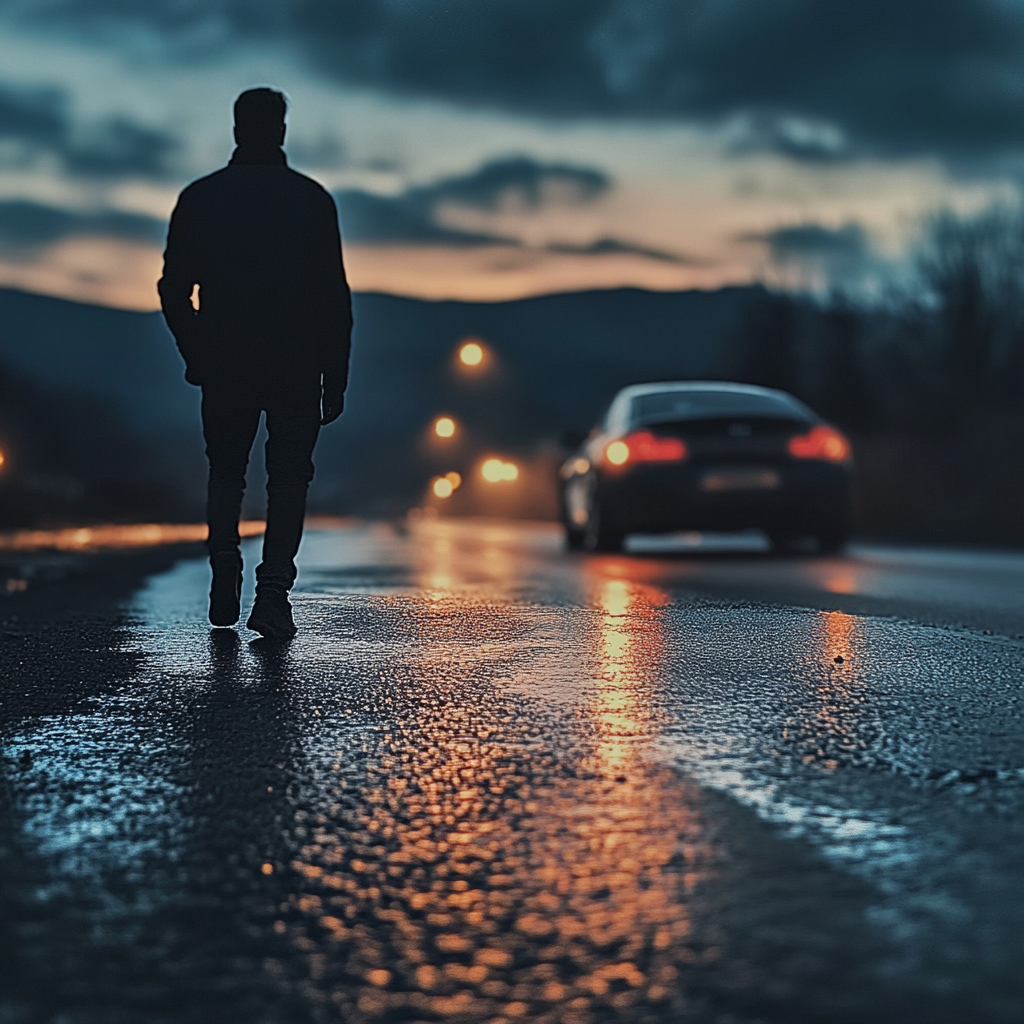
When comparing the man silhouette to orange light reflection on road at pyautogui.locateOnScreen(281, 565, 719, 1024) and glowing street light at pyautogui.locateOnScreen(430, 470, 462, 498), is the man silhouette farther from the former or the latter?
glowing street light at pyautogui.locateOnScreen(430, 470, 462, 498)

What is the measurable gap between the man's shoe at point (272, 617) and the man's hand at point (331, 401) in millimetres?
791

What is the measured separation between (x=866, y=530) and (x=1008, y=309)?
34.0 metres

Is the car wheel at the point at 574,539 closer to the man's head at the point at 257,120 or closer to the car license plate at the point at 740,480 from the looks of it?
the car license plate at the point at 740,480

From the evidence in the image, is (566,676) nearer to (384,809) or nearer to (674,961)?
(384,809)

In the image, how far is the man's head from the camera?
6898mm

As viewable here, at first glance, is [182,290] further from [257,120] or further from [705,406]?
[705,406]

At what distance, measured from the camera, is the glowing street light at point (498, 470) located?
231ft

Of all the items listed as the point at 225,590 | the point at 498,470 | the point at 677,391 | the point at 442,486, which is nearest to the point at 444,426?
the point at 498,470

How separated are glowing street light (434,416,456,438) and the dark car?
51.5 meters

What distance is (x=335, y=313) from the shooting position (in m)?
6.80

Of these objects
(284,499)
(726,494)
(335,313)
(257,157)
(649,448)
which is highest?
(257,157)

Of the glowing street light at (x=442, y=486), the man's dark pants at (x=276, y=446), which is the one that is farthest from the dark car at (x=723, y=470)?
the glowing street light at (x=442, y=486)

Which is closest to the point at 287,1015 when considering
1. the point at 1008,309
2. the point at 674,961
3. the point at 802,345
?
the point at 674,961

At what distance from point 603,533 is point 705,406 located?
1514mm
